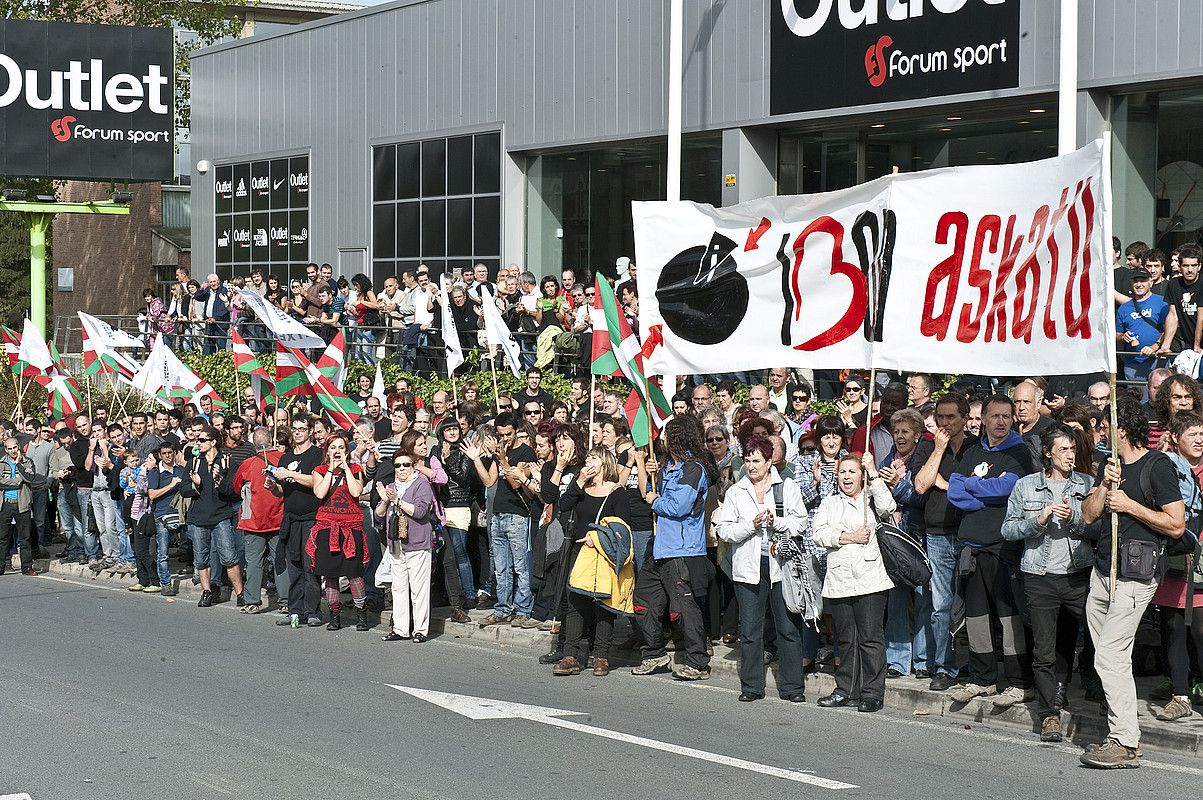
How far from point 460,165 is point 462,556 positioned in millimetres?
14698

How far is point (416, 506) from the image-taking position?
521 inches

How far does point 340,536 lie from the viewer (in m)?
13.9

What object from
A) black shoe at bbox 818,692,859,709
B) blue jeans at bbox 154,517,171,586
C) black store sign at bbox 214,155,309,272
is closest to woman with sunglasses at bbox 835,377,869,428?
black shoe at bbox 818,692,859,709

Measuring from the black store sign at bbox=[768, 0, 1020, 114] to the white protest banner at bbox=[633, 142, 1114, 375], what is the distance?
8.99 meters

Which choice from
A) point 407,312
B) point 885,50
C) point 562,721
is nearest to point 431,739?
→ point 562,721

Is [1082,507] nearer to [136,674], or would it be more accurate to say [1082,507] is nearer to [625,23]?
[136,674]

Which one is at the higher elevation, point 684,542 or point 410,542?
point 684,542

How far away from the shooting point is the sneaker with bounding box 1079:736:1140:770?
27.1 ft

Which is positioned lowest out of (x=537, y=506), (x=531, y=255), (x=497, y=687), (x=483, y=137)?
(x=497, y=687)

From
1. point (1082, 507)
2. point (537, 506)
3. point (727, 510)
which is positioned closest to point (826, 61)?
point (537, 506)

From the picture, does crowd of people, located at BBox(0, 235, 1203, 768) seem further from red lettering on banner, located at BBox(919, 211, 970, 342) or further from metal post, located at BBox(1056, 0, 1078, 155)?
metal post, located at BBox(1056, 0, 1078, 155)

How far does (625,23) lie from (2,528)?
39.0 feet

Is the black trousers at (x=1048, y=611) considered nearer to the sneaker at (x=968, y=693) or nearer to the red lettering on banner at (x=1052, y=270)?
the sneaker at (x=968, y=693)

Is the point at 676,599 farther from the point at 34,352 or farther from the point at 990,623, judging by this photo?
the point at 34,352
